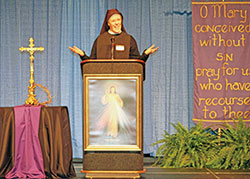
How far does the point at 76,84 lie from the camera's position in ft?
17.5

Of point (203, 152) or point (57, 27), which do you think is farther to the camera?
point (57, 27)

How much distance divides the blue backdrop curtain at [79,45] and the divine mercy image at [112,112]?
2.09 meters

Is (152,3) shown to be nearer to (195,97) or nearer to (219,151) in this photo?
(195,97)

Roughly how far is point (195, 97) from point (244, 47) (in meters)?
1.03

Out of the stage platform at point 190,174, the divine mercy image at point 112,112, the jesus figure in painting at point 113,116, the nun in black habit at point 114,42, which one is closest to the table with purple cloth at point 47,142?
the stage platform at point 190,174

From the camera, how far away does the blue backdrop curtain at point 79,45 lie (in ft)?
17.5

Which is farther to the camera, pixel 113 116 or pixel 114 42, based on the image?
pixel 114 42

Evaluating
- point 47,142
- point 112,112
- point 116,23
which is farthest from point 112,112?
point 116,23

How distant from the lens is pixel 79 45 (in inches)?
212

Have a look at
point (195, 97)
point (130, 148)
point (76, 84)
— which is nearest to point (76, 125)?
point (76, 84)

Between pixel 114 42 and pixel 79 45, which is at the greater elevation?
pixel 79 45

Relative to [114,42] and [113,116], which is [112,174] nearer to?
[113,116]

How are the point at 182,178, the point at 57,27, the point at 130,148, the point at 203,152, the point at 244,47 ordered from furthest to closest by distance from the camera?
the point at 57,27 → the point at 244,47 → the point at 203,152 → the point at 182,178 → the point at 130,148

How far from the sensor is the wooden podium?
10.7 feet
